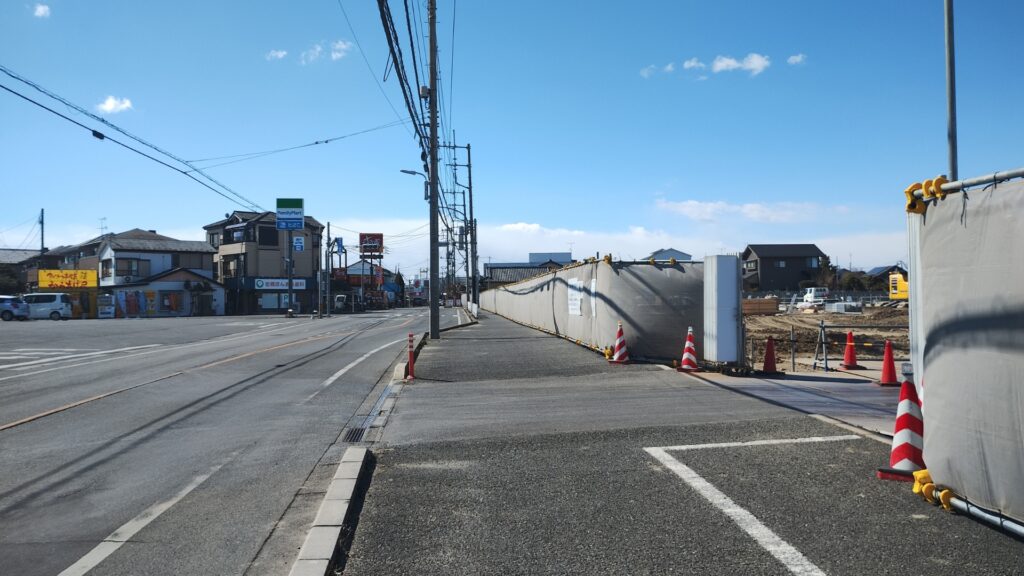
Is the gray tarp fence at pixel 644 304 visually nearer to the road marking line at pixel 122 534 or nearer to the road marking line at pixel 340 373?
the road marking line at pixel 340 373

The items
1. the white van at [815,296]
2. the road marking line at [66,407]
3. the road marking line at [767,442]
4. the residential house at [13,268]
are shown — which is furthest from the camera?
the residential house at [13,268]

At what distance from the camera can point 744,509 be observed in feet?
15.0

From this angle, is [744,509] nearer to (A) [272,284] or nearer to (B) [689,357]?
(B) [689,357]

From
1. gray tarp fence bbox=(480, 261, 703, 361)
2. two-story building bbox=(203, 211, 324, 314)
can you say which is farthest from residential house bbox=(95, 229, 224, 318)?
gray tarp fence bbox=(480, 261, 703, 361)

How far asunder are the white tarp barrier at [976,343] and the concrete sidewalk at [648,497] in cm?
41

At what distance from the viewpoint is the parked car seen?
4484 cm

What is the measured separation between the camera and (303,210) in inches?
2098

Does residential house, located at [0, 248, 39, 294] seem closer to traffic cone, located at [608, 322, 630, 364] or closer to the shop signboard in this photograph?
the shop signboard

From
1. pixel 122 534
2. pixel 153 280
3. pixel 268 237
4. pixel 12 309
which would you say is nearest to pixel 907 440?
pixel 122 534

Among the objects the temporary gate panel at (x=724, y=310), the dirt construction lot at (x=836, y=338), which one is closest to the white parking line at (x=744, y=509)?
the temporary gate panel at (x=724, y=310)

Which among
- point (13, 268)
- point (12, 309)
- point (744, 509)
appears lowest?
point (744, 509)

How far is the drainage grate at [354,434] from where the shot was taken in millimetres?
7377

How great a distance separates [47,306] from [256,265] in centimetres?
1987

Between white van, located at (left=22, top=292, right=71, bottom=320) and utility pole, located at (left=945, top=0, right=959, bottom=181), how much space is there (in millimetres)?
54902
